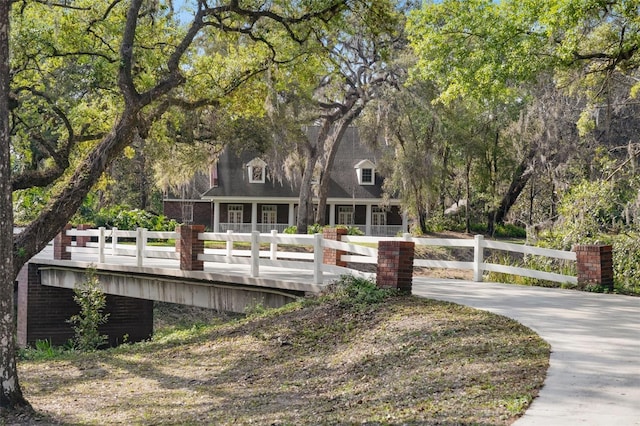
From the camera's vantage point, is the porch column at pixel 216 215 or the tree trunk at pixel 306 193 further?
the porch column at pixel 216 215

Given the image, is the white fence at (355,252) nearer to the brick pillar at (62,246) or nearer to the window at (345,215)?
the brick pillar at (62,246)

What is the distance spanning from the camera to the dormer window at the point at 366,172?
4838 cm

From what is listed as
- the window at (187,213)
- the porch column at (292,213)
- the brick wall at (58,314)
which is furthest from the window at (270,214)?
the brick wall at (58,314)

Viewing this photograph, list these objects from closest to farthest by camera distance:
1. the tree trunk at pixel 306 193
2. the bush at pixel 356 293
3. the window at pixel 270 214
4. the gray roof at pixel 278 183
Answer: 1. the bush at pixel 356 293
2. the tree trunk at pixel 306 193
3. the gray roof at pixel 278 183
4. the window at pixel 270 214

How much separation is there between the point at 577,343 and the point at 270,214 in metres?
39.3

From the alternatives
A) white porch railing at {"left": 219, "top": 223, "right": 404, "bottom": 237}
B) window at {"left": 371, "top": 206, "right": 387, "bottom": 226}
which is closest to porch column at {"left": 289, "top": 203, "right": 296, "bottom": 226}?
white porch railing at {"left": 219, "top": 223, "right": 404, "bottom": 237}

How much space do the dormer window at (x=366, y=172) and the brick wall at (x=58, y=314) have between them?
26.9 metres

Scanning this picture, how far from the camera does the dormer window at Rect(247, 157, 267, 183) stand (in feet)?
155

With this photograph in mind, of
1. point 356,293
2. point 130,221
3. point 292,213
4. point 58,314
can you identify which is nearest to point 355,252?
point 356,293

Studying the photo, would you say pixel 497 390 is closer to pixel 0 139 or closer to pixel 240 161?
pixel 0 139

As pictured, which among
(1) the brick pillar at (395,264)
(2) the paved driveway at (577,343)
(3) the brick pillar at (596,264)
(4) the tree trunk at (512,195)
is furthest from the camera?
(4) the tree trunk at (512,195)

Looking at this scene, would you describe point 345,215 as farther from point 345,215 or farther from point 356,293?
point 356,293

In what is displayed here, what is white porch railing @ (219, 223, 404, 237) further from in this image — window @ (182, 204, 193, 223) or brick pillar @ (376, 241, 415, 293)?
brick pillar @ (376, 241, 415, 293)

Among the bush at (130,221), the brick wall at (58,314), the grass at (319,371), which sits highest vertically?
the bush at (130,221)
